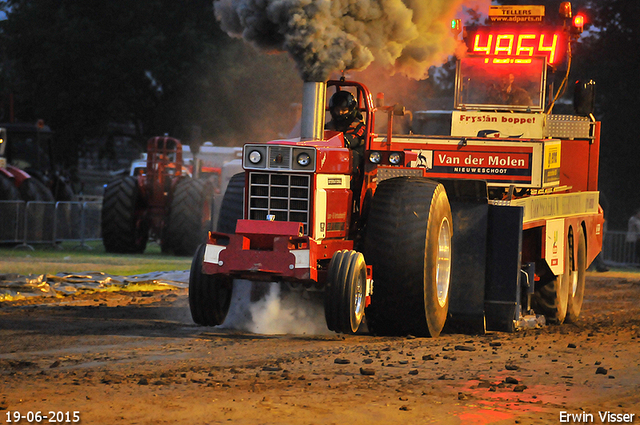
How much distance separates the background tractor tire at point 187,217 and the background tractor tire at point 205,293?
1128 centimetres

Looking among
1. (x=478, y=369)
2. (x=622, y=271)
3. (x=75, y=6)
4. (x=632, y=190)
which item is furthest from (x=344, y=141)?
(x=75, y=6)

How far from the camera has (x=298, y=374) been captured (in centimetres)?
752

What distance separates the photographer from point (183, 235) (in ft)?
71.6

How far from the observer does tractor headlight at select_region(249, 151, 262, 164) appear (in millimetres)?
9391

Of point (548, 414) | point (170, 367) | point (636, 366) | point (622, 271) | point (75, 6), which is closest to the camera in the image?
point (548, 414)

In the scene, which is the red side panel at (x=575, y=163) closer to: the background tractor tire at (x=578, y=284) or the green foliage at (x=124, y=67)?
the background tractor tire at (x=578, y=284)

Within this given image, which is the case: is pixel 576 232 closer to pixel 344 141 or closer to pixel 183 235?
pixel 344 141

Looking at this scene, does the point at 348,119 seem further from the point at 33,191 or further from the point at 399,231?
the point at 33,191

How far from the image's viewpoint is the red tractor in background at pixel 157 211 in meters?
21.7

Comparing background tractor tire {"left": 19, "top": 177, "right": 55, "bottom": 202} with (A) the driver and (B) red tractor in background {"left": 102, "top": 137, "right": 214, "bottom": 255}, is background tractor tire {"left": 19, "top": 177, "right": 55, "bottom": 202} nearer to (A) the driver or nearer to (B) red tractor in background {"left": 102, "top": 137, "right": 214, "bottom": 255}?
(B) red tractor in background {"left": 102, "top": 137, "right": 214, "bottom": 255}

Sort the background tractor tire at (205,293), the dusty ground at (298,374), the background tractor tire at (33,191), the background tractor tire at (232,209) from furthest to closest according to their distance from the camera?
the background tractor tire at (33,191) < the background tractor tire at (232,209) < the background tractor tire at (205,293) < the dusty ground at (298,374)

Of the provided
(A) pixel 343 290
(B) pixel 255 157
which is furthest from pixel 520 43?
(A) pixel 343 290

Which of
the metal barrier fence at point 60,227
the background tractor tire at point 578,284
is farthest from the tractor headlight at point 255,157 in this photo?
the metal barrier fence at point 60,227

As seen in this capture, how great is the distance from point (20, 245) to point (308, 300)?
13.3 metres
